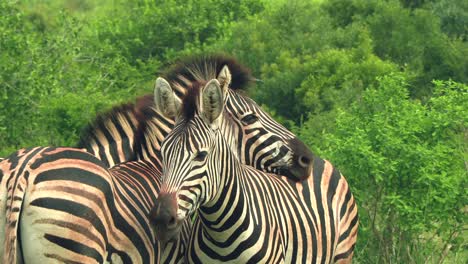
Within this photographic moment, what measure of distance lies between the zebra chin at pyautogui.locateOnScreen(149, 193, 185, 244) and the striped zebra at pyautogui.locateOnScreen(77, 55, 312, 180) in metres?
1.30

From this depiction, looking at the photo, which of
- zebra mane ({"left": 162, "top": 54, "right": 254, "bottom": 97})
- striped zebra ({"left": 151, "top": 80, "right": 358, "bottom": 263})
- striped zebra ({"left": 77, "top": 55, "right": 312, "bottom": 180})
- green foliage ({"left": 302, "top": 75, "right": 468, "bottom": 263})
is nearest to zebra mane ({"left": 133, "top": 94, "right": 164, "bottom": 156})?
striped zebra ({"left": 77, "top": 55, "right": 312, "bottom": 180})

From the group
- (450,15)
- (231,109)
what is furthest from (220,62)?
(450,15)

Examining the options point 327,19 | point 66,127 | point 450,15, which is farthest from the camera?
point 450,15

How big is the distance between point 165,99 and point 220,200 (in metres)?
0.78

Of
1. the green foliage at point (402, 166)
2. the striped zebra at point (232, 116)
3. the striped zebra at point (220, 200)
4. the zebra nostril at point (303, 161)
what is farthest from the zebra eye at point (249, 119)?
the green foliage at point (402, 166)

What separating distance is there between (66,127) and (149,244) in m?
10.0

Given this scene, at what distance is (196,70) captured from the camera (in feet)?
26.5

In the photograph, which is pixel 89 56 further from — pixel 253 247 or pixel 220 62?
pixel 253 247

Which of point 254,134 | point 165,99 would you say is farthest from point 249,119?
point 165,99

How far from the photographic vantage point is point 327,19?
944 inches

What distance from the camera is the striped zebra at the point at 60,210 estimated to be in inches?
227

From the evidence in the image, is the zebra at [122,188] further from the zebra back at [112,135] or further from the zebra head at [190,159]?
the zebra head at [190,159]

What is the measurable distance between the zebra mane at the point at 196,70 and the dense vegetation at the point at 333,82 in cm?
256

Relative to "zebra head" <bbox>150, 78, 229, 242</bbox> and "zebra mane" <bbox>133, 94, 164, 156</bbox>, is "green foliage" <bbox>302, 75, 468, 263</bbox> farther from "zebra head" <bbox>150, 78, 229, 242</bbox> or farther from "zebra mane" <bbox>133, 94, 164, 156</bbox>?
"zebra head" <bbox>150, 78, 229, 242</bbox>
